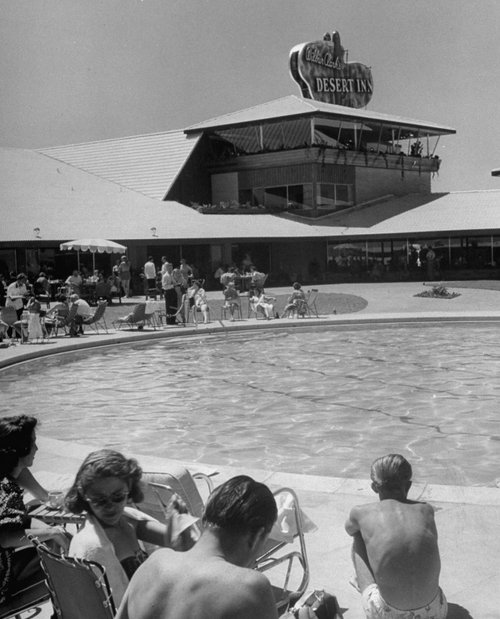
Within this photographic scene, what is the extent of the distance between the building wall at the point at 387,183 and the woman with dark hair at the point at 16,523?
4271cm

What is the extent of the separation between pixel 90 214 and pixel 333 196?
1426 cm

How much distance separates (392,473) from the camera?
3.96 metres

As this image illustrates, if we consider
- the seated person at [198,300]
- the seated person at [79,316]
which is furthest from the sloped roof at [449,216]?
the seated person at [79,316]

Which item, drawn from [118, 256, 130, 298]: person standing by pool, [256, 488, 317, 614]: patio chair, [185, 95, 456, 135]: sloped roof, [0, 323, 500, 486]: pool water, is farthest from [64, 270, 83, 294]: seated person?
[256, 488, 317, 614]: patio chair

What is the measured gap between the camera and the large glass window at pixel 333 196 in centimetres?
4403

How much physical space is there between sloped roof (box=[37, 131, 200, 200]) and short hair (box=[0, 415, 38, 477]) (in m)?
39.9

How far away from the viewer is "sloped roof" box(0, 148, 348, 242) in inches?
1375

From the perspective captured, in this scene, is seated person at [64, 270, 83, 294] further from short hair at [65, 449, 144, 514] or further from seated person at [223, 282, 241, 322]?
short hair at [65, 449, 144, 514]

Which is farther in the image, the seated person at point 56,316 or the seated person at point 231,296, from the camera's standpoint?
the seated person at point 231,296

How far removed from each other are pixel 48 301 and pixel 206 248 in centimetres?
1219

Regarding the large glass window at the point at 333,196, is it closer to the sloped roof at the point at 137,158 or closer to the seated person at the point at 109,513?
the sloped roof at the point at 137,158

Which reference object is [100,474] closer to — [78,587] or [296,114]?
[78,587]

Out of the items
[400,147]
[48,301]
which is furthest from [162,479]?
[400,147]

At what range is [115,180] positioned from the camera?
46.4 meters
